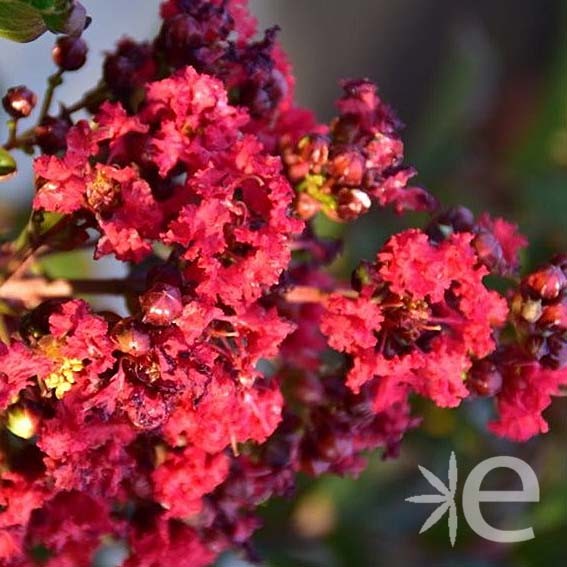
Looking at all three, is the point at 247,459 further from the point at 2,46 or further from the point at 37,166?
the point at 2,46

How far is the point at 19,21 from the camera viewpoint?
0.78 meters

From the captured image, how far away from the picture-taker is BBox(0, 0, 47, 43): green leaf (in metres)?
0.77

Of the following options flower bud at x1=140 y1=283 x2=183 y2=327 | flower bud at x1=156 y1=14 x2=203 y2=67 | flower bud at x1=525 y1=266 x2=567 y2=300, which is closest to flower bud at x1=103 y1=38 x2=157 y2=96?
flower bud at x1=156 y1=14 x2=203 y2=67

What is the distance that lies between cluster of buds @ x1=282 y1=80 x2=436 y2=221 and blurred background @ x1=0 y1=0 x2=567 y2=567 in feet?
1.01

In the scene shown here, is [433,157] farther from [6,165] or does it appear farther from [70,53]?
[6,165]

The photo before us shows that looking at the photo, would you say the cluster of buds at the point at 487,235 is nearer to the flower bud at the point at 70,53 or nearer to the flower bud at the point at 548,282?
the flower bud at the point at 548,282

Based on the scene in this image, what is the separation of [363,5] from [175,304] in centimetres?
225

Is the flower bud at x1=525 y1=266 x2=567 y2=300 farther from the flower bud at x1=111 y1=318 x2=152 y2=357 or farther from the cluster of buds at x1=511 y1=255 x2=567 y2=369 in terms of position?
the flower bud at x1=111 y1=318 x2=152 y2=357

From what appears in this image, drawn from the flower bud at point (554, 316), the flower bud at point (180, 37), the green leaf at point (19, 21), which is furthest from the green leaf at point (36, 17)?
the flower bud at point (554, 316)

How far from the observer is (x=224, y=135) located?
32.0 inches

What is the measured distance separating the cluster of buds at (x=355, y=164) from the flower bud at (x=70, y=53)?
0.23 m

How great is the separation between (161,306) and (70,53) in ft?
1.20

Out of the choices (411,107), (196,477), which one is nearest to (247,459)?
(196,477)

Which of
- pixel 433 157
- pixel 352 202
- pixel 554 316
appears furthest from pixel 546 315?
pixel 433 157
